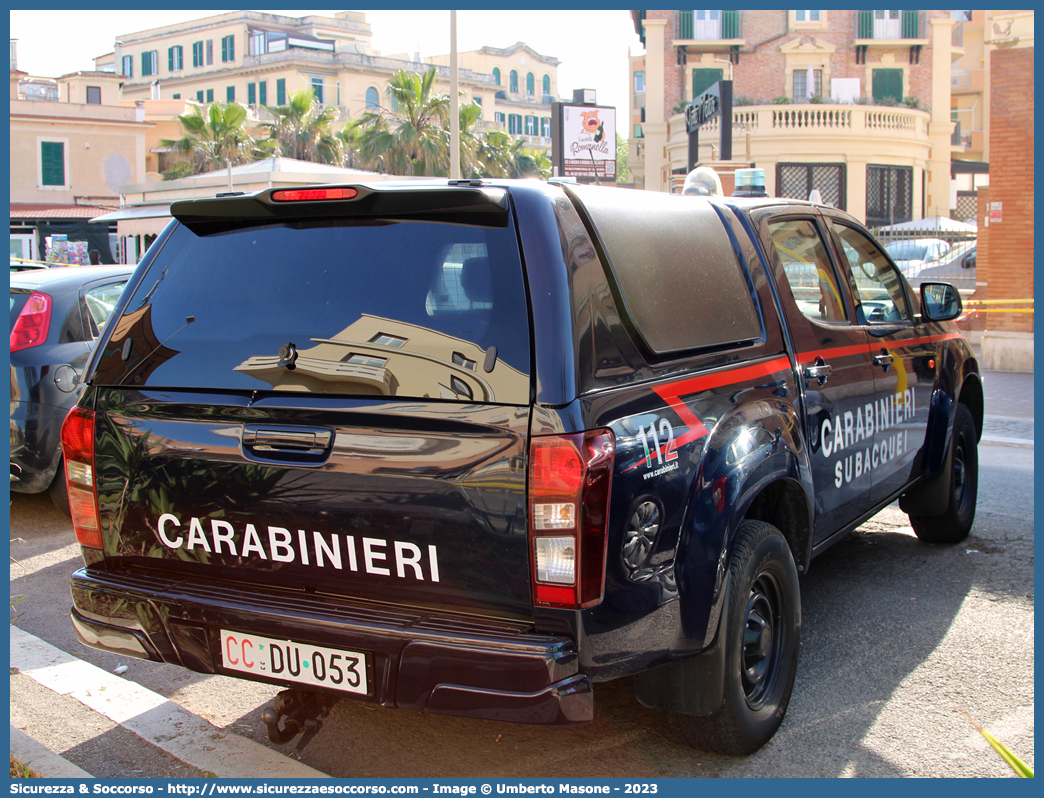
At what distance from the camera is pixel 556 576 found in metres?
2.52

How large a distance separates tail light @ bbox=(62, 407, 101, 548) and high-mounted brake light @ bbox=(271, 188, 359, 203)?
923 mm

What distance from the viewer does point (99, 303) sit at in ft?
20.6

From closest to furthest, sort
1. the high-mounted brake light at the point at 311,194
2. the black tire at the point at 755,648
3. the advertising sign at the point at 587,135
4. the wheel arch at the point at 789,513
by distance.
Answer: the high-mounted brake light at the point at 311,194 < the black tire at the point at 755,648 < the wheel arch at the point at 789,513 < the advertising sign at the point at 587,135

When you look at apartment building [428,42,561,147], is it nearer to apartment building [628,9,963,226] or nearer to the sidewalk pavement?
apartment building [628,9,963,226]

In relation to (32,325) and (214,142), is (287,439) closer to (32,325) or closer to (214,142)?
(32,325)

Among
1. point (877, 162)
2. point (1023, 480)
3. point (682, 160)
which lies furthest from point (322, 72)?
point (1023, 480)

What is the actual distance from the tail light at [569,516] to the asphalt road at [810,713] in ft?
3.11

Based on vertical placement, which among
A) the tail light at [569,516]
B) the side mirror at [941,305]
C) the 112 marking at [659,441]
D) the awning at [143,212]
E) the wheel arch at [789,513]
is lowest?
the wheel arch at [789,513]

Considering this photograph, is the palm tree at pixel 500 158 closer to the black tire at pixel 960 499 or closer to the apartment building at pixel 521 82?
the black tire at pixel 960 499

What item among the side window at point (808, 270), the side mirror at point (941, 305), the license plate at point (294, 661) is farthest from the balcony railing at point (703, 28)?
the license plate at point (294, 661)

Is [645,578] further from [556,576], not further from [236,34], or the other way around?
[236,34]

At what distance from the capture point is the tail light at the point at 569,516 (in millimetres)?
2484

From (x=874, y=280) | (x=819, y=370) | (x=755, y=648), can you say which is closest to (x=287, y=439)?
(x=755, y=648)

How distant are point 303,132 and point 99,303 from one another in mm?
37071
